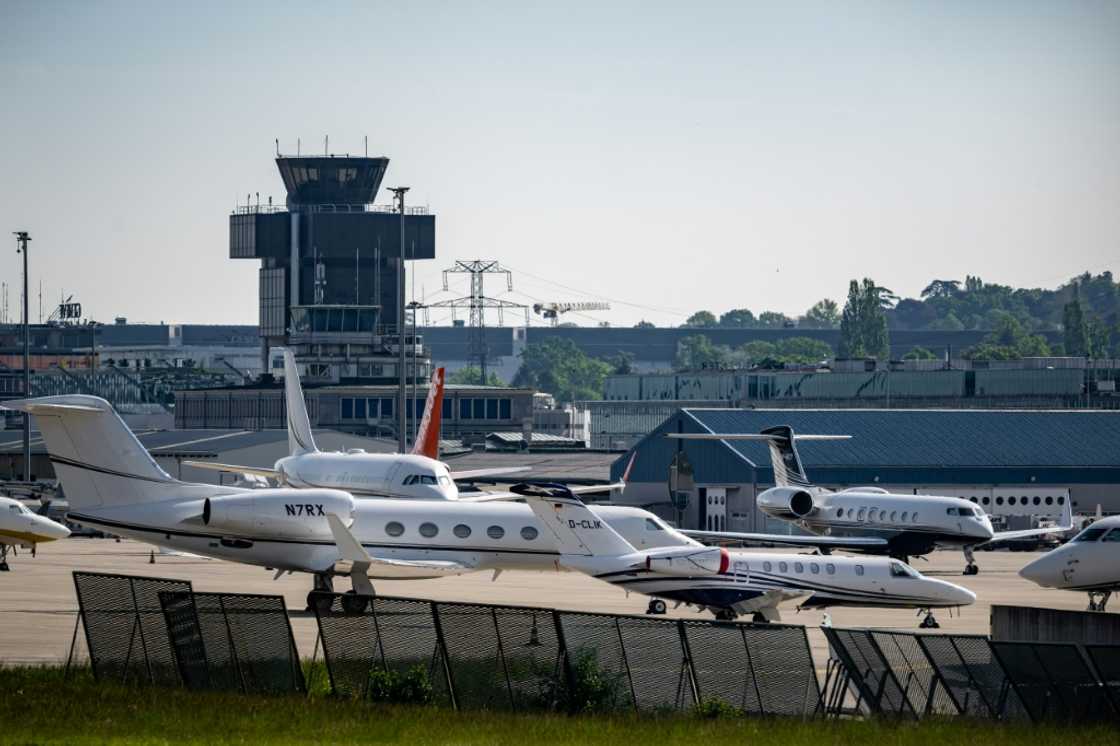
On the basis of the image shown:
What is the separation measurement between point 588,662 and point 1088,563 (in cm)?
2036

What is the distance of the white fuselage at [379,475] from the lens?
59469 mm

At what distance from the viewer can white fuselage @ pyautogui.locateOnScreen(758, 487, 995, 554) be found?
65.1 m

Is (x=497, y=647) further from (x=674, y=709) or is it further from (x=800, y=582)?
(x=800, y=582)

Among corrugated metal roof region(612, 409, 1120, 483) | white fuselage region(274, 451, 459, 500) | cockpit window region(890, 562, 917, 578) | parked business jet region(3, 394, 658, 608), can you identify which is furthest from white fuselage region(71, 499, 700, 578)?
corrugated metal roof region(612, 409, 1120, 483)

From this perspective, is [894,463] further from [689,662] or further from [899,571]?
[689,662]

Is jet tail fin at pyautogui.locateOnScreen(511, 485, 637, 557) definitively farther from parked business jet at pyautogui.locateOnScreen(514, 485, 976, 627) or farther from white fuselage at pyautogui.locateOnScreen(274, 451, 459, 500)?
white fuselage at pyautogui.locateOnScreen(274, 451, 459, 500)

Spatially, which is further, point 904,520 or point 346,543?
point 904,520

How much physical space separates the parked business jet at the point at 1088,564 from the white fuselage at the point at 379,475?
21.3 meters

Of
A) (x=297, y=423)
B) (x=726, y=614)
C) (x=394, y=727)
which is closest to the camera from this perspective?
(x=394, y=727)

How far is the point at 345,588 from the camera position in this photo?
52.1 meters

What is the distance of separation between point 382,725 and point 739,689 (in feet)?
18.4

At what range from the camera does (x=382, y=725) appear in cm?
2577

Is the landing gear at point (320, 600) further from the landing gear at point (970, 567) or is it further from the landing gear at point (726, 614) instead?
the landing gear at point (970, 567)

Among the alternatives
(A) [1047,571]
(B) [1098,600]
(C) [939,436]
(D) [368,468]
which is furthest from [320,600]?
(C) [939,436]
